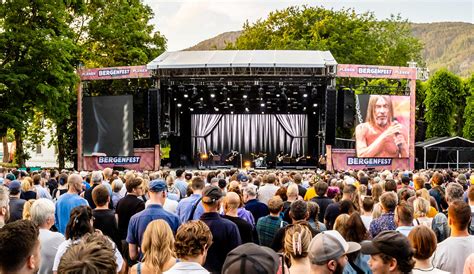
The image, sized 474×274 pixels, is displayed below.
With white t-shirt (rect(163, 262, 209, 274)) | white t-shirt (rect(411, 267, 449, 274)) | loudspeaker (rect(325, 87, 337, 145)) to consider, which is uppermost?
loudspeaker (rect(325, 87, 337, 145))

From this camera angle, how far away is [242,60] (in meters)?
25.9

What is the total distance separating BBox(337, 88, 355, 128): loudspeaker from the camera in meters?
27.1

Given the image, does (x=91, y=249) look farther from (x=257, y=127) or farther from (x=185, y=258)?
(x=257, y=127)

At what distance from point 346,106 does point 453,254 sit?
22707 millimetres

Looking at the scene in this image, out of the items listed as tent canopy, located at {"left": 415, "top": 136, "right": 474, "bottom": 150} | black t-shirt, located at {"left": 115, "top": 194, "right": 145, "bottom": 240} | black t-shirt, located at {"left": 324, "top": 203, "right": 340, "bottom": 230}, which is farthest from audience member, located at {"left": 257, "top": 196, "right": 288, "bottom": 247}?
tent canopy, located at {"left": 415, "top": 136, "right": 474, "bottom": 150}

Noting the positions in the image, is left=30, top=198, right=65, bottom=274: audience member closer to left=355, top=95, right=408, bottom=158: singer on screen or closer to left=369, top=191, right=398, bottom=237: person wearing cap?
left=369, top=191, right=398, bottom=237: person wearing cap

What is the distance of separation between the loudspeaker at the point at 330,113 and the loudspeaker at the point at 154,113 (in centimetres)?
731

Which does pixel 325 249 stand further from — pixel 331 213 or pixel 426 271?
pixel 331 213

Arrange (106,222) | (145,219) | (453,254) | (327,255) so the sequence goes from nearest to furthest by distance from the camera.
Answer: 1. (327,255)
2. (453,254)
3. (145,219)
4. (106,222)

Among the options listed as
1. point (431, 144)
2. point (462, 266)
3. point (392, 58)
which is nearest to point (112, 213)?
point (462, 266)

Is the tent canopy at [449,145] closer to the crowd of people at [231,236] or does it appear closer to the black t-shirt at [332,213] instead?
the crowd of people at [231,236]

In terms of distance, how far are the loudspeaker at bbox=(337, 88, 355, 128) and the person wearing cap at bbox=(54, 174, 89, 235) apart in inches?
829

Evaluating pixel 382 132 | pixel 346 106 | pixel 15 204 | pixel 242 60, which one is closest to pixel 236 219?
pixel 15 204

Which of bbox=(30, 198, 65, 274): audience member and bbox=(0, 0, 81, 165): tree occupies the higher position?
bbox=(0, 0, 81, 165): tree
